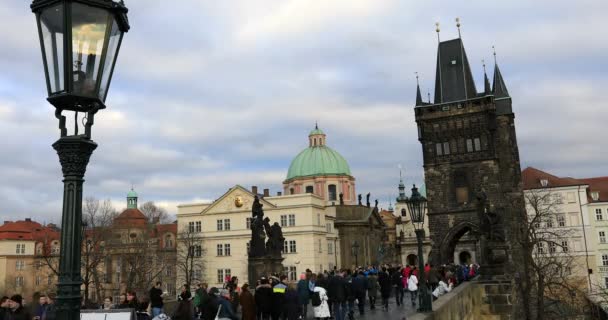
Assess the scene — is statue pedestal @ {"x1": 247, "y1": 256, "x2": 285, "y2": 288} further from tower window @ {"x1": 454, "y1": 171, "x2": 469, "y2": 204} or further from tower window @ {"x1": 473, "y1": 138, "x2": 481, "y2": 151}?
tower window @ {"x1": 473, "y1": 138, "x2": 481, "y2": 151}

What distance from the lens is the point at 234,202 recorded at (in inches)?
2367

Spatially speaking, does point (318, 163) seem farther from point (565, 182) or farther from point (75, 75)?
point (75, 75)

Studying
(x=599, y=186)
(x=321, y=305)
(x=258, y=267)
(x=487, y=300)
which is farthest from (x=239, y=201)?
(x=321, y=305)

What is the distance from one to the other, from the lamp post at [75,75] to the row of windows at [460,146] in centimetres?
5073

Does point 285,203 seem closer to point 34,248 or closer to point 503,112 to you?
point 503,112

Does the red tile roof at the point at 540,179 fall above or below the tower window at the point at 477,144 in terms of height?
below

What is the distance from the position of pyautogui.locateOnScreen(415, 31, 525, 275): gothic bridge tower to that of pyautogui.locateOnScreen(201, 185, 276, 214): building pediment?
1816cm

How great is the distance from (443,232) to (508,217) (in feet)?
20.7

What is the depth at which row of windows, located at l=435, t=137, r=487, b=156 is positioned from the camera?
169ft

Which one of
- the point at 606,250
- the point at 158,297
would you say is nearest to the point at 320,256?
the point at 606,250

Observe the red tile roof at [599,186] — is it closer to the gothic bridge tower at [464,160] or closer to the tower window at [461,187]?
the gothic bridge tower at [464,160]

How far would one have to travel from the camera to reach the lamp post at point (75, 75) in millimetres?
3629

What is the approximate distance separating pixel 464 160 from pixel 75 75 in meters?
50.7

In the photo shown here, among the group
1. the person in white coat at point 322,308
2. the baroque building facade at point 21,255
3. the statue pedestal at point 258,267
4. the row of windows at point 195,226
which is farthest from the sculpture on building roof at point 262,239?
the baroque building facade at point 21,255
